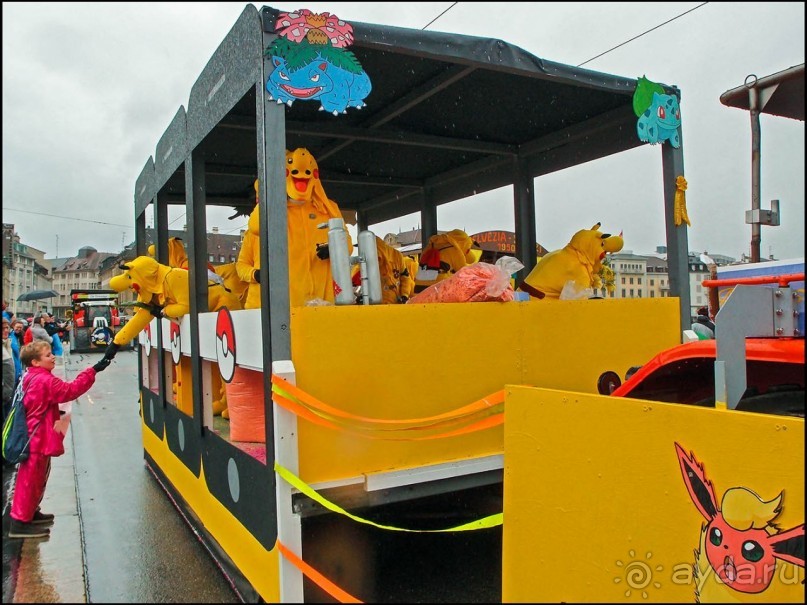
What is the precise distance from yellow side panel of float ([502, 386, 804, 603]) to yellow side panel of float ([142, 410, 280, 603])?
4.46ft

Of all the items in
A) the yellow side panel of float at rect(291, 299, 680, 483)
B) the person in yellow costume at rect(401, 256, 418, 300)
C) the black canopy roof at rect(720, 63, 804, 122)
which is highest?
the black canopy roof at rect(720, 63, 804, 122)

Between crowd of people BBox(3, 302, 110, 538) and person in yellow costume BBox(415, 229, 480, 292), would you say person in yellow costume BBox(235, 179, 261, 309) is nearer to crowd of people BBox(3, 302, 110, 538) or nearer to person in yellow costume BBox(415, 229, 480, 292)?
crowd of people BBox(3, 302, 110, 538)

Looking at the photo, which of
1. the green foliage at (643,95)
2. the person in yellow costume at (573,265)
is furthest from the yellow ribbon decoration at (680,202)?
the person in yellow costume at (573,265)

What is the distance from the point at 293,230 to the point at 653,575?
10.0 feet

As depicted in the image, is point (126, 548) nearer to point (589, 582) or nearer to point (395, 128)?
point (589, 582)

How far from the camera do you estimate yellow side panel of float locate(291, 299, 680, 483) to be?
329 centimetres

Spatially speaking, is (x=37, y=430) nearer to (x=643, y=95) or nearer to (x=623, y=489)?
(x=623, y=489)

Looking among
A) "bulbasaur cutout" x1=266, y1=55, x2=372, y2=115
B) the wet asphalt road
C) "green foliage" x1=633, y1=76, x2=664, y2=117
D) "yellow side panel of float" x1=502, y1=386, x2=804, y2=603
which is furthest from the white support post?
"green foliage" x1=633, y1=76, x2=664, y2=117

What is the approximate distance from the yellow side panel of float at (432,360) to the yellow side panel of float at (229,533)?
60 centimetres

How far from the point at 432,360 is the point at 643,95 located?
2.52 m

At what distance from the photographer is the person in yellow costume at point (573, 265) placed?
578cm

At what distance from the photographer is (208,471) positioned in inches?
179

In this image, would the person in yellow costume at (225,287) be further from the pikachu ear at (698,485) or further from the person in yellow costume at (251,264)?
the pikachu ear at (698,485)

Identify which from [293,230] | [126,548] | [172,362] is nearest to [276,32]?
[293,230]
